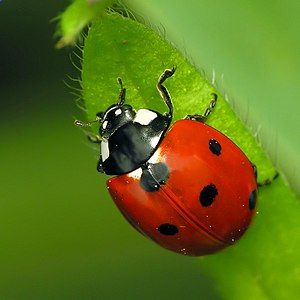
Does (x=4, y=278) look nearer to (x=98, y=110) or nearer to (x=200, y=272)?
(x=200, y=272)

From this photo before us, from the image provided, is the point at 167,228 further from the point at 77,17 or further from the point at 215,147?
the point at 77,17

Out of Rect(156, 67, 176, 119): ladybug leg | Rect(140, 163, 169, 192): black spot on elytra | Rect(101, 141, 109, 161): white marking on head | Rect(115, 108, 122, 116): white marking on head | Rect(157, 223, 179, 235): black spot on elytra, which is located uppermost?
Rect(156, 67, 176, 119): ladybug leg

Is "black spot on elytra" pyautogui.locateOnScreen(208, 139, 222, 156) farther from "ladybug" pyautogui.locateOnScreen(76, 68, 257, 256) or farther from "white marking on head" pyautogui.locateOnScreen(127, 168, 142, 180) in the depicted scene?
"white marking on head" pyautogui.locateOnScreen(127, 168, 142, 180)

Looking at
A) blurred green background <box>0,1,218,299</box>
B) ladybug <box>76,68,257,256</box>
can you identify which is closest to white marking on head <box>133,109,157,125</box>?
ladybug <box>76,68,257,256</box>

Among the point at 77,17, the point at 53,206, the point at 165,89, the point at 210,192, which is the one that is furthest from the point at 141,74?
the point at 53,206

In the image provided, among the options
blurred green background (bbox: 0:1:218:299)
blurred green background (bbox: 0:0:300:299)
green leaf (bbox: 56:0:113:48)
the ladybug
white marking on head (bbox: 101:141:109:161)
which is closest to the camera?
green leaf (bbox: 56:0:113:48)

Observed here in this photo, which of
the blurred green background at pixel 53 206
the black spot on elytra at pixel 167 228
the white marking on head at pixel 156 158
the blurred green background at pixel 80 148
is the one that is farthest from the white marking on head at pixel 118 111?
the blurred green background at pixel 53 206

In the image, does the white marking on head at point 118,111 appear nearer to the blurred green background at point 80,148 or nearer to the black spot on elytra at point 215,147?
the black spot on elytra at point 215,147
